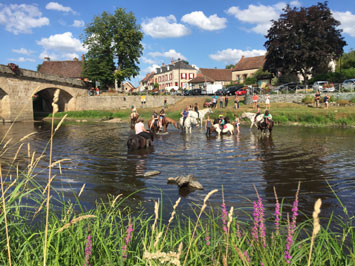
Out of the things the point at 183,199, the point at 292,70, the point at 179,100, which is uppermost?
the point at 292,70

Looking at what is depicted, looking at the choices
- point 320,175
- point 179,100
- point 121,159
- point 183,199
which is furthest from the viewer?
point 179,100

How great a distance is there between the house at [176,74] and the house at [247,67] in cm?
1777

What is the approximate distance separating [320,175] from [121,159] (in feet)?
24.7

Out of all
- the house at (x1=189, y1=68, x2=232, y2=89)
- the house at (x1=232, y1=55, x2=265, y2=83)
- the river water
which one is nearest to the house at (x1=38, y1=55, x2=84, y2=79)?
the house at (x1=189, y1=68, x2=232, y2=89)

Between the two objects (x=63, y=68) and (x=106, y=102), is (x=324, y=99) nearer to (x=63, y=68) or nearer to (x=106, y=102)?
(x=106, y=102)

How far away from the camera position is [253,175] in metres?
9.78

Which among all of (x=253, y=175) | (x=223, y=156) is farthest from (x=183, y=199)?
(x=223, y=156)

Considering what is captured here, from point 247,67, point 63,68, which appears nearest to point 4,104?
point 63,68

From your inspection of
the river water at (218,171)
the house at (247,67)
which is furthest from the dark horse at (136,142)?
the house at (247,67)

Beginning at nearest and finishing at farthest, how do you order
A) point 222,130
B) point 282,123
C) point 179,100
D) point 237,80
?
1. point 222,130
2. point 282,123
3. point 179,100
4. point 237,80

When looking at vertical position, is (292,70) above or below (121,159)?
above

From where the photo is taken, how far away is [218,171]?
408 inches

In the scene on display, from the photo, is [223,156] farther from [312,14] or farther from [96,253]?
[312,14]

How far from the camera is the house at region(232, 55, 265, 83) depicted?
79062 millimetres
